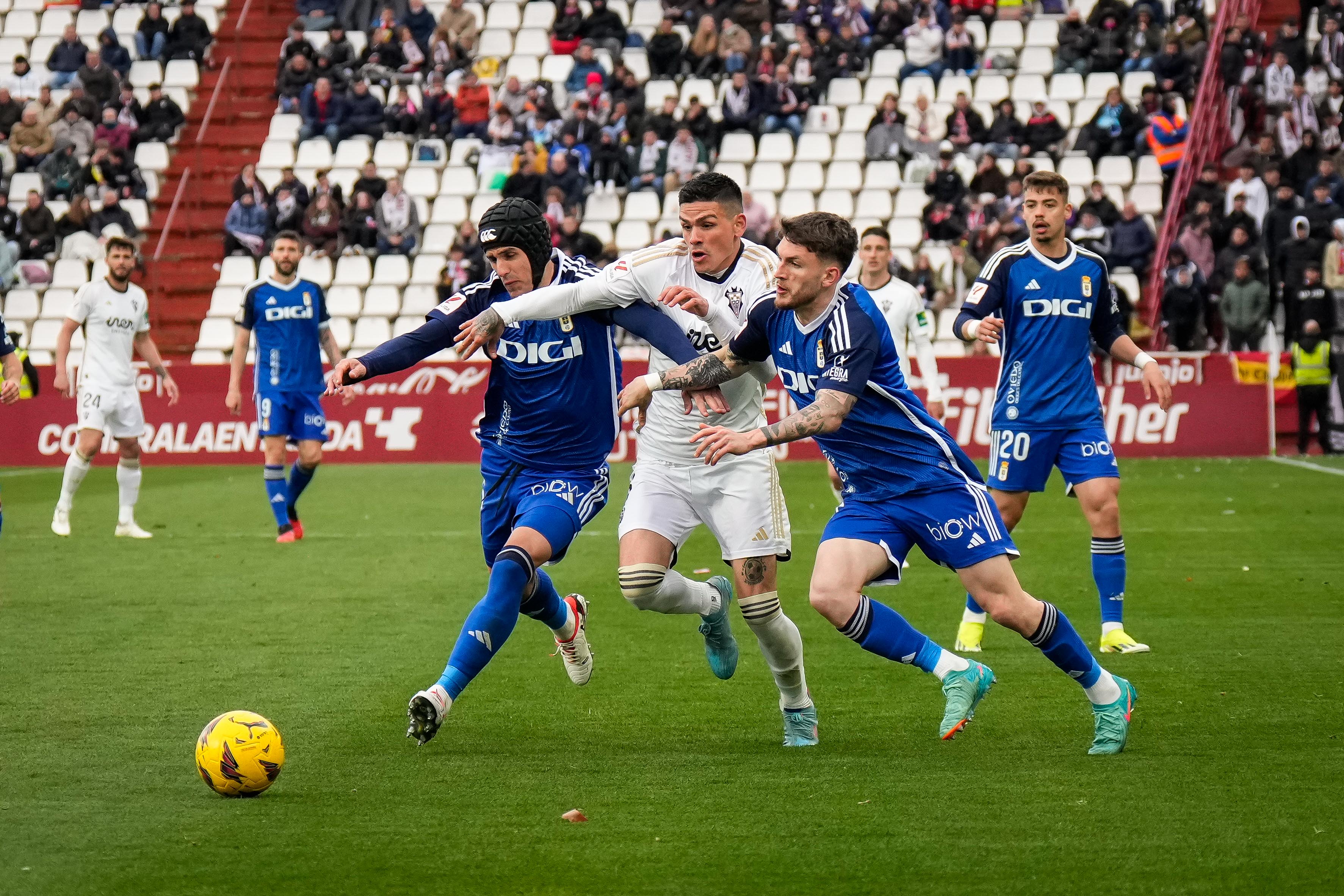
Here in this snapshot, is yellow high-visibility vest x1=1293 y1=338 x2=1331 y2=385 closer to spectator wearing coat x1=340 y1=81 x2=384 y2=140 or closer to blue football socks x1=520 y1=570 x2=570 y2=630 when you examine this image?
spectator wearing coat x1=340 y1=81 x2=384 y2=140

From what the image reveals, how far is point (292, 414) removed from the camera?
13.5 m

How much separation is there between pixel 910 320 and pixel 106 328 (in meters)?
6.94

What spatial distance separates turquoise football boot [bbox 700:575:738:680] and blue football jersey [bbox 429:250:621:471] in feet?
2.78

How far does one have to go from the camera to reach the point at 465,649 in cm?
599

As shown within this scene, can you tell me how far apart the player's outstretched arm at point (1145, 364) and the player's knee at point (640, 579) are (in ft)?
8.85

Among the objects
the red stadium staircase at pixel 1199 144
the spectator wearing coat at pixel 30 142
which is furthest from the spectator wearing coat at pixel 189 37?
the red stadium staircase at pixel 1199 144

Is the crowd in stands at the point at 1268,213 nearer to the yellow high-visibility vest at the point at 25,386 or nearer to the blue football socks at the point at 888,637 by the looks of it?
the yellow high-visibility vest at the point at 25,386

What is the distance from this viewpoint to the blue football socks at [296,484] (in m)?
13.3

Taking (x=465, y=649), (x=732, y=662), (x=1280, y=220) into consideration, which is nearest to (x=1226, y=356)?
(x=1280, y=220)

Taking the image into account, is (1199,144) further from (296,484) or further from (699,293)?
(699,293)

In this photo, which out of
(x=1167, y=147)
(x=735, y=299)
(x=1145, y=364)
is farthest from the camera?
(x=1167, y=147)

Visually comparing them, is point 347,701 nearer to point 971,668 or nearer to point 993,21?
point 971,668

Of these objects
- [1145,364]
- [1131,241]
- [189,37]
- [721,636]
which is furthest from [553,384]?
[189,37]

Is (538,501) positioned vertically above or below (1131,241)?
below
